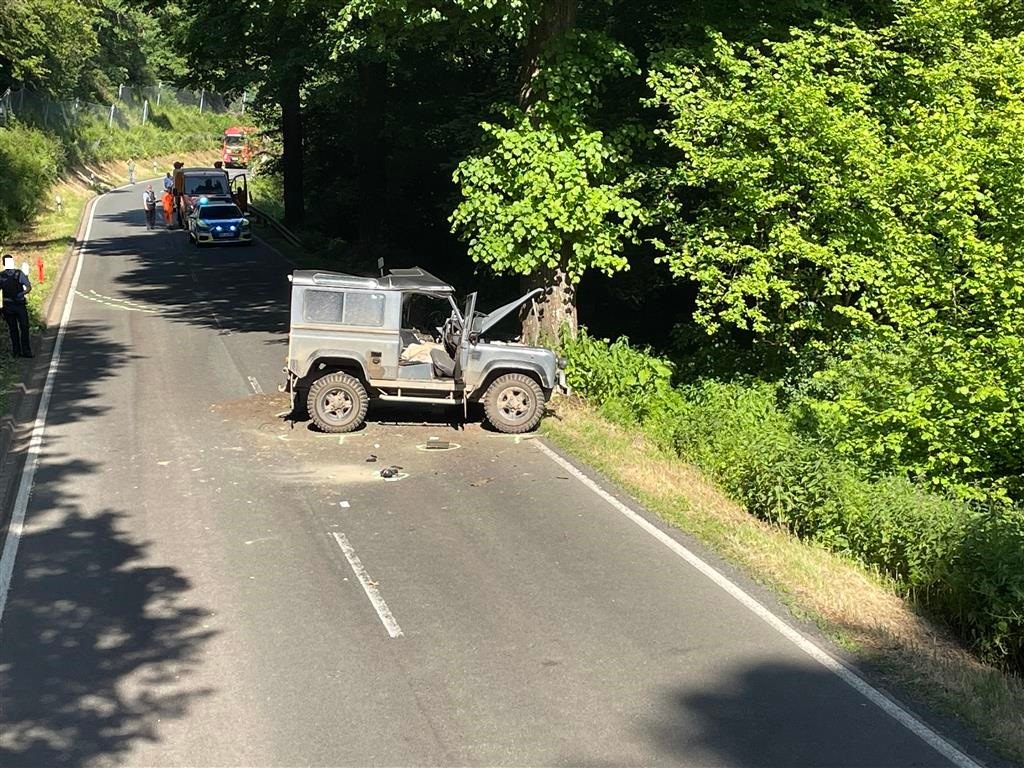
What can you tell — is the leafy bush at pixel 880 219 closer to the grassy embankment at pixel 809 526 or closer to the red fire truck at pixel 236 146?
the grassy embankment at pixel 809 526

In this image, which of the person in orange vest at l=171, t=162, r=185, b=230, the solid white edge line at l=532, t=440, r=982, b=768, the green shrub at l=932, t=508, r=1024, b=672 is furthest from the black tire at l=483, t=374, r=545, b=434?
the person in orange vest at l=171, t=162, r=185, b=230

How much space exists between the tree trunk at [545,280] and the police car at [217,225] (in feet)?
69.9

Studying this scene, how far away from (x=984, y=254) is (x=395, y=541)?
8.59 m

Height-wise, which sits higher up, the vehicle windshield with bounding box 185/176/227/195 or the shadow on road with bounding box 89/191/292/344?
the vehicle windshield with bounding box 185/176/227/195

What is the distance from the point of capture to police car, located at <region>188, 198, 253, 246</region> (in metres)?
36.1

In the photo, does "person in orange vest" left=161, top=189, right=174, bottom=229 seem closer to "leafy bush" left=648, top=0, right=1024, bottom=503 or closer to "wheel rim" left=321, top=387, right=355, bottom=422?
"leafy bush" left=648, top=0, right=1024, bottom=503


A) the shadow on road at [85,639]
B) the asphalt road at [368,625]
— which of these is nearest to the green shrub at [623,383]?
the asphalt road at [368,625]

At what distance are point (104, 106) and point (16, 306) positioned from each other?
57360 mm

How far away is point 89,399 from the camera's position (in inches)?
625

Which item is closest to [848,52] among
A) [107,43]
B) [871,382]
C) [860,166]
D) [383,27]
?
[860,166]

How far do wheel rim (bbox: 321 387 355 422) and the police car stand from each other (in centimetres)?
2391

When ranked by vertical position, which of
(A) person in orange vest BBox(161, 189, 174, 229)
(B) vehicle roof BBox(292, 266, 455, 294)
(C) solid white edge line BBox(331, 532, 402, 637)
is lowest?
(C) solid white edge line BBox(331, 532, 402, 637)

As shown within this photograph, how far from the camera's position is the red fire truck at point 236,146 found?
69625mm

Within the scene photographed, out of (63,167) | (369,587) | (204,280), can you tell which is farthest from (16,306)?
(63,167)
